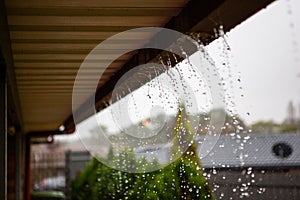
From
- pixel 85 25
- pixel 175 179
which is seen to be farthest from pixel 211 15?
pixel 175 179

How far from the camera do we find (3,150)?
3.53m

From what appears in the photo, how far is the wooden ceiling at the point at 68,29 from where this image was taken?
265cm

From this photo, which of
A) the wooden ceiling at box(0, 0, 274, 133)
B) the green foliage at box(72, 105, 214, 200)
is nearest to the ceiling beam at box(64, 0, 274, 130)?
the wooden ceiling at box(0, 0, 274, 133)

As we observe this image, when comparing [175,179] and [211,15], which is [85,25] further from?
[175,179]

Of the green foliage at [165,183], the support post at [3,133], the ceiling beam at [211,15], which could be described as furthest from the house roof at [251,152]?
the support post at [3,133]

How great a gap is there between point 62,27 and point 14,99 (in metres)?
1.89

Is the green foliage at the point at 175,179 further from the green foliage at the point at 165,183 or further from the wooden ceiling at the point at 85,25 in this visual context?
the wooden ceiling at the point at 85,25

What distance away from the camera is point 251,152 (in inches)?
137

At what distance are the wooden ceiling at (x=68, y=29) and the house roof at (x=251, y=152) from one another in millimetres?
828

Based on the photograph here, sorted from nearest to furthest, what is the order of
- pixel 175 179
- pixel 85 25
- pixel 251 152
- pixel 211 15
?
pixel 211 15, pixel 85 25, pixel 251 152, pixel 175 179

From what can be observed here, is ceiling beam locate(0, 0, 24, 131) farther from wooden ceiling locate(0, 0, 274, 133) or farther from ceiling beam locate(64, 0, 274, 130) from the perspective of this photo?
ceiling beam locate(64, 0, 274, 130)

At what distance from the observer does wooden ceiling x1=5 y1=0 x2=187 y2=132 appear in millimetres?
2650

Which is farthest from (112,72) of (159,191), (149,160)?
(159,191)

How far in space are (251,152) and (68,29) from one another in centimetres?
137
